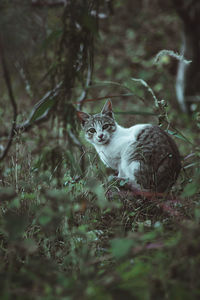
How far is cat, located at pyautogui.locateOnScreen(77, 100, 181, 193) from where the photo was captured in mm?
2201

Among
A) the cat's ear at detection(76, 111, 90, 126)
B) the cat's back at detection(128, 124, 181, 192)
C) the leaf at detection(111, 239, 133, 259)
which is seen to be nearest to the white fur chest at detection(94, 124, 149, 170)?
the cat's back at detection(128, 124, 181, 192)

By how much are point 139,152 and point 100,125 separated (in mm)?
593

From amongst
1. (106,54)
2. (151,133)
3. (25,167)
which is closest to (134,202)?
(151,133)

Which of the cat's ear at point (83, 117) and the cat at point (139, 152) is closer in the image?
the cat at point (139, 152)

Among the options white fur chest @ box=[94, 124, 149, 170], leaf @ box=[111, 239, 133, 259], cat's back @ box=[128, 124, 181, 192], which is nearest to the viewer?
leaf @ box=[111, 239, 133, 259]

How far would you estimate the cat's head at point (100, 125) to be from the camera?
8.89ft

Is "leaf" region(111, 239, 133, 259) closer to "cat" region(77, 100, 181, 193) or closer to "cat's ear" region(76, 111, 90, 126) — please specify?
"cat" region(77, 100, 181, 193)

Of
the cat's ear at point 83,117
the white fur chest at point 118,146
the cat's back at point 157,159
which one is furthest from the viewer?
the cat's ear at point 83,117

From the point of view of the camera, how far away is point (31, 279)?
43.2 inches

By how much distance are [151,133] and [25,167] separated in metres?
0.95

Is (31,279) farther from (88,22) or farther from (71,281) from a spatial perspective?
(88,22)

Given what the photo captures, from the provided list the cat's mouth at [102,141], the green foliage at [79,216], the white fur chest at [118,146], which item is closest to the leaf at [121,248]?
the green foliage at [79,216]

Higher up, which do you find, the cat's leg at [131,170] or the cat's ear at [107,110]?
the cat's ear at [107,110]

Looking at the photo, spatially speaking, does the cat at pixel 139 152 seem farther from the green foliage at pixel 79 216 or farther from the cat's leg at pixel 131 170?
the green foliage at pixel 79 216
